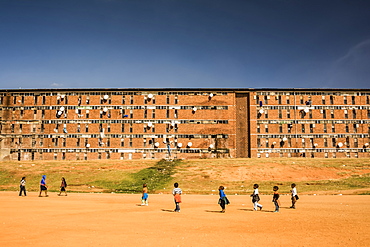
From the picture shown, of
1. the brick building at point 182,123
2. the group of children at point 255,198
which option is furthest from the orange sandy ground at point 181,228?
the brick building at point 182,123

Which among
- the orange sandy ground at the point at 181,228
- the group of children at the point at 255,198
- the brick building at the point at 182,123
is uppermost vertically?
the brick building at the point at 182,123

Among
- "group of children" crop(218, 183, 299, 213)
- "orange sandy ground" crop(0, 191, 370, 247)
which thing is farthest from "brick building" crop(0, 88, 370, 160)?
"orange sandy ground" crop(0, 191, 370, 247)

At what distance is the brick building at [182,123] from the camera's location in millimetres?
69688

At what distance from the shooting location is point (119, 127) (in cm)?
7031

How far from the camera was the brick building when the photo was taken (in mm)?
69688

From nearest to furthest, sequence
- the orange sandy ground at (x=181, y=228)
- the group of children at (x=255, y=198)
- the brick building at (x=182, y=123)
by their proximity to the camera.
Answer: the orange sandy ground at (x=181, y=228) → the group of children at (x=255, y=198) → the brick building at (x=182, y=123)

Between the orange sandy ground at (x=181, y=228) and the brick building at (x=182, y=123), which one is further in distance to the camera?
the brick building at (x=182, y=123)

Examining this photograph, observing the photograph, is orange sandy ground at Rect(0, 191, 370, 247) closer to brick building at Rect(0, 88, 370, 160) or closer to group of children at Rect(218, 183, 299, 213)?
group of children at Rect(218, 183, 299, 213)

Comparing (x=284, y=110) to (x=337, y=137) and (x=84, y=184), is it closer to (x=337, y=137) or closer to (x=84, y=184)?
(x=337, y=137)

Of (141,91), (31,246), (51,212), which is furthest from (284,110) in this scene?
(31,246)

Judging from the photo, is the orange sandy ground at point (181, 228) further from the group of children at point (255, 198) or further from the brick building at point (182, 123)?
the brick building at point (182, 123)

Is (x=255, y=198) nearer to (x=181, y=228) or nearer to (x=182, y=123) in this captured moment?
(x=181, y=228)

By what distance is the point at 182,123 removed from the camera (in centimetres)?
7006

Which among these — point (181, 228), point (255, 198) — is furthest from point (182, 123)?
point (181, 228)
